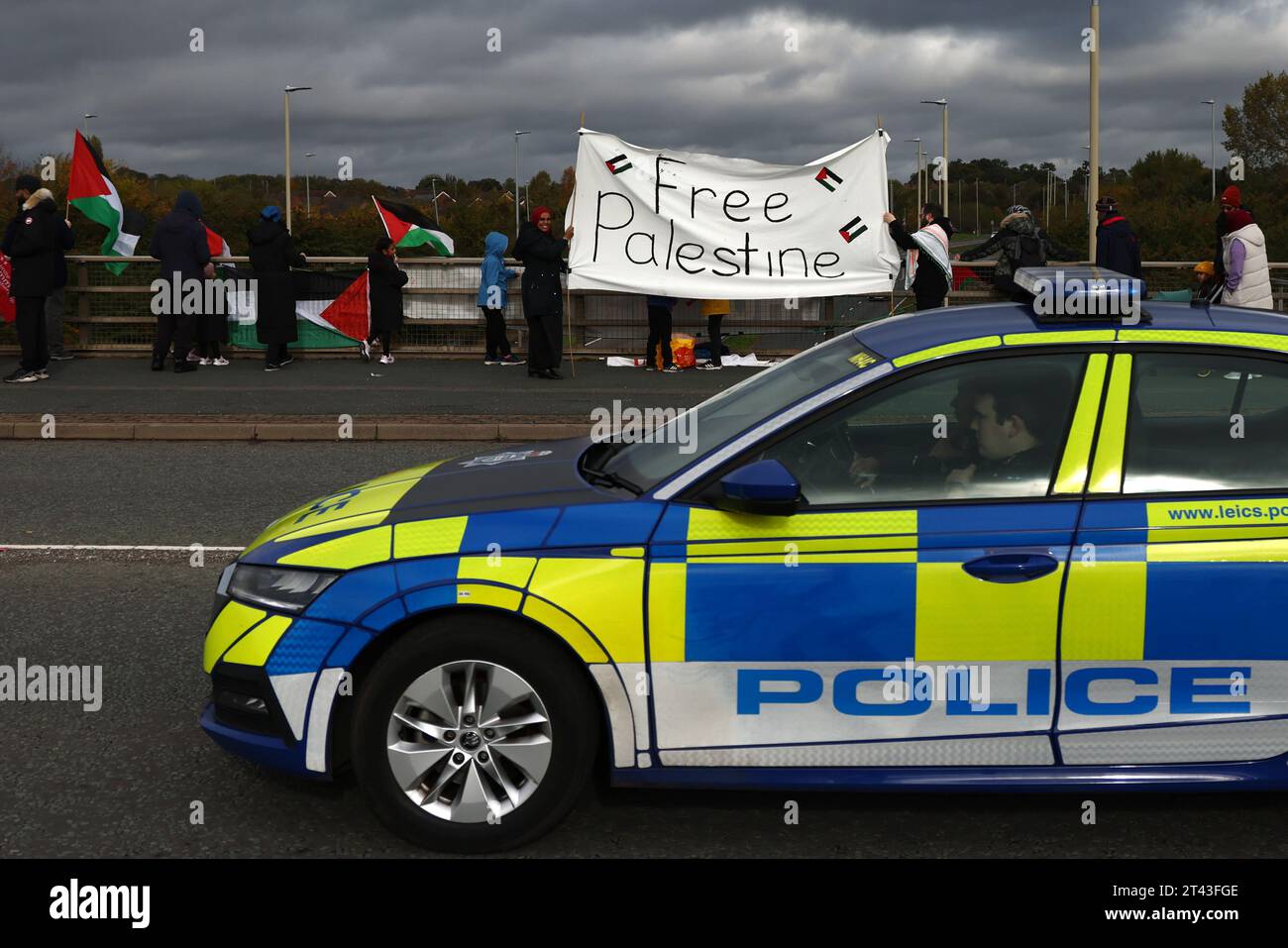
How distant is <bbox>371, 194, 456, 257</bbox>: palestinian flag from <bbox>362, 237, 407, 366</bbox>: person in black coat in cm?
95

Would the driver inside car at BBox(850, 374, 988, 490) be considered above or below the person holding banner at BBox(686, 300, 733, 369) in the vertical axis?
below

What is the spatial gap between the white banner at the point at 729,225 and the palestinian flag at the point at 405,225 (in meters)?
3.95

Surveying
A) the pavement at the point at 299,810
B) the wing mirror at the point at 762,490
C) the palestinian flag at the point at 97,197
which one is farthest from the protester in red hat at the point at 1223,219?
the palestinian flag at the point at 97,197

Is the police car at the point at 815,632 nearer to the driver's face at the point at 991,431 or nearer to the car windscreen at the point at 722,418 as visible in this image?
the driver's face at the point at 991,431

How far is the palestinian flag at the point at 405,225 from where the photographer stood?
20359 millimetres

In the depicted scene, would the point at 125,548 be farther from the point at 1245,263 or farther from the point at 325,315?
the point at 325,315

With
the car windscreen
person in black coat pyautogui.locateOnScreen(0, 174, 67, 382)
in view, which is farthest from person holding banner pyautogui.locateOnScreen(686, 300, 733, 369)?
the car windscreen

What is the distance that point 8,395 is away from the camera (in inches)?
602

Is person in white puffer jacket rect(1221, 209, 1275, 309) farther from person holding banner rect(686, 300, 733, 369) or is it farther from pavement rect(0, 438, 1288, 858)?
pavement rect(0, 438, 1288, 858)

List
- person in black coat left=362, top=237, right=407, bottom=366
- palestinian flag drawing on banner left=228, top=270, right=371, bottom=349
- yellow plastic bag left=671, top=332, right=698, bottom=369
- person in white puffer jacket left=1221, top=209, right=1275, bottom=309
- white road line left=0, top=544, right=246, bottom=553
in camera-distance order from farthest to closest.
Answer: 1. palestinian flag drawing on banner left=228, top=270, right=371, bottom=349
2. person in black coat left=362, top=237, right=407, bottom=366
3. yellow plastic bag left=671, top=332, right=698, bottom=369
4. person in white puffer jacket left=1221, top=209, right=1275, bottom=309
5. white road line left=0, top=544, right=246, bottom=553

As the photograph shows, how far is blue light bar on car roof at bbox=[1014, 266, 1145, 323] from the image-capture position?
4.49 metres

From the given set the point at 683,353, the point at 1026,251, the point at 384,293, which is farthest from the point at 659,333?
the point at 1026,251

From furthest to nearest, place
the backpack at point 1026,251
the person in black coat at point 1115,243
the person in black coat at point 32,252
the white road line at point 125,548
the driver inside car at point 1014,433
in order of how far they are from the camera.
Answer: the person in black coat at point 1115,243 < the person in black coat at point 32,252 < the backpack at point 1026,251 < the white road line at point 125,548 < the driver inside car at point 1014,433
